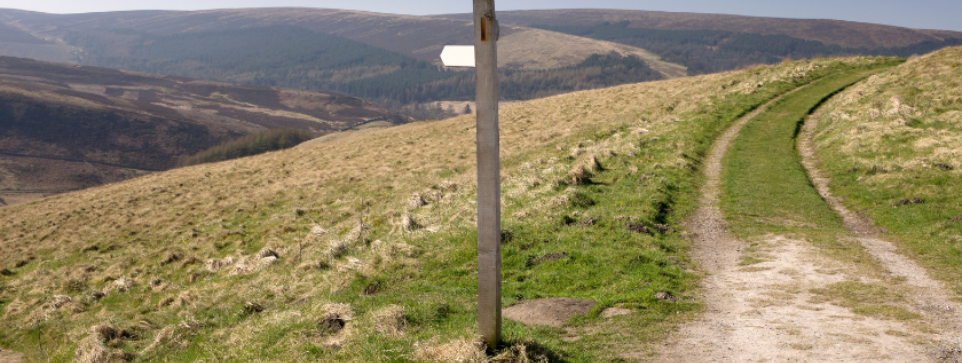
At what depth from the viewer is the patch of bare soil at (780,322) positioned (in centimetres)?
671

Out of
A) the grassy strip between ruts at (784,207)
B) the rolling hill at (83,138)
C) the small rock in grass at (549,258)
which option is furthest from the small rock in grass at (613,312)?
Result: the rolling hill at (83,138)

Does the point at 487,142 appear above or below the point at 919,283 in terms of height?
above

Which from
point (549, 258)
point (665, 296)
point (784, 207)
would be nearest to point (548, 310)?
point (665, 296)

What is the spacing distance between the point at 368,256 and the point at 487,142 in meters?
8.26

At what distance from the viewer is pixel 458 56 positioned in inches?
224

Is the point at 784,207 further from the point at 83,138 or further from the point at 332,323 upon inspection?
the point at 83,138

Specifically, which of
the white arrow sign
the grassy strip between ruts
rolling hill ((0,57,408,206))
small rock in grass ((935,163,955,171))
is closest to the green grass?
the grassy strip between ruts

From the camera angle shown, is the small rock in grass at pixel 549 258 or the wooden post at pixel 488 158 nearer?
the wooden post at pixel 488 158

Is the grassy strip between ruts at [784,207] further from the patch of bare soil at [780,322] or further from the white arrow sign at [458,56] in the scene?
the white arrow sign at [458,56]

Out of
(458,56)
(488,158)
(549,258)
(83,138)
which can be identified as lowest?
(83,138)

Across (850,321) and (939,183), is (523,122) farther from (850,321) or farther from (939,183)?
(850,321)

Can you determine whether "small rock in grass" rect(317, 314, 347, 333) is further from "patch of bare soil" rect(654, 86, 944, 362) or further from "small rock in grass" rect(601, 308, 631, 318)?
"patch of bare soil" rect(654, 86, 944, 362)

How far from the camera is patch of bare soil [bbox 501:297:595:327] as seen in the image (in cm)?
860

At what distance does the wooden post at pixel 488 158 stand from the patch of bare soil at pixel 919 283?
5.41 meters
